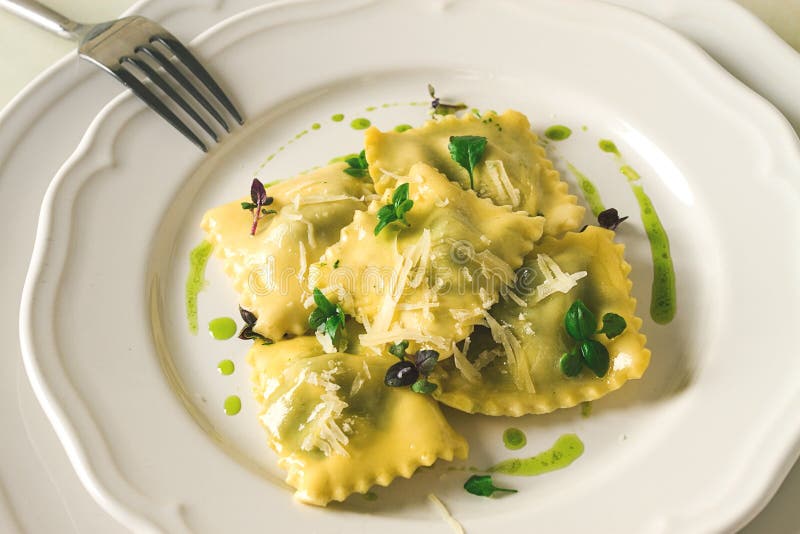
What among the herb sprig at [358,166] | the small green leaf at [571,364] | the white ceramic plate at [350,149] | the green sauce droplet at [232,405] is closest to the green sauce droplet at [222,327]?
the white ceramic plate at [350,149]

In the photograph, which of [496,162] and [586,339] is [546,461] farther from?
[496,162]

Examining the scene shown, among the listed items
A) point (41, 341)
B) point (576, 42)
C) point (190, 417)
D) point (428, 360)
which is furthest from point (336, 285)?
point (576, 42)

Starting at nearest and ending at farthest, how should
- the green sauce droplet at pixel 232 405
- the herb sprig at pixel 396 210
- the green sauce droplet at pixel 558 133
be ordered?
the herb sprig at pixel 396 210, the green sauce droplet at pixel 232 405, the green sauce droplet at pixel 558 133

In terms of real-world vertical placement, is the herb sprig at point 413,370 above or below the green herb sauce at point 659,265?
below

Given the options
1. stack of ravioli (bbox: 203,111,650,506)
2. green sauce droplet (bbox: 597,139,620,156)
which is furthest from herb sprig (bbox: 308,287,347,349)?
green sauce droplet (bbox: 597,139,620,156)

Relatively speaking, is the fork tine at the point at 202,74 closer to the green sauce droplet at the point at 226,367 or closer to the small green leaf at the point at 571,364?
the green sauce droplet at the point at 226,367

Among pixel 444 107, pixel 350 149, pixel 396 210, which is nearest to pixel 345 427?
pixel 396 210
